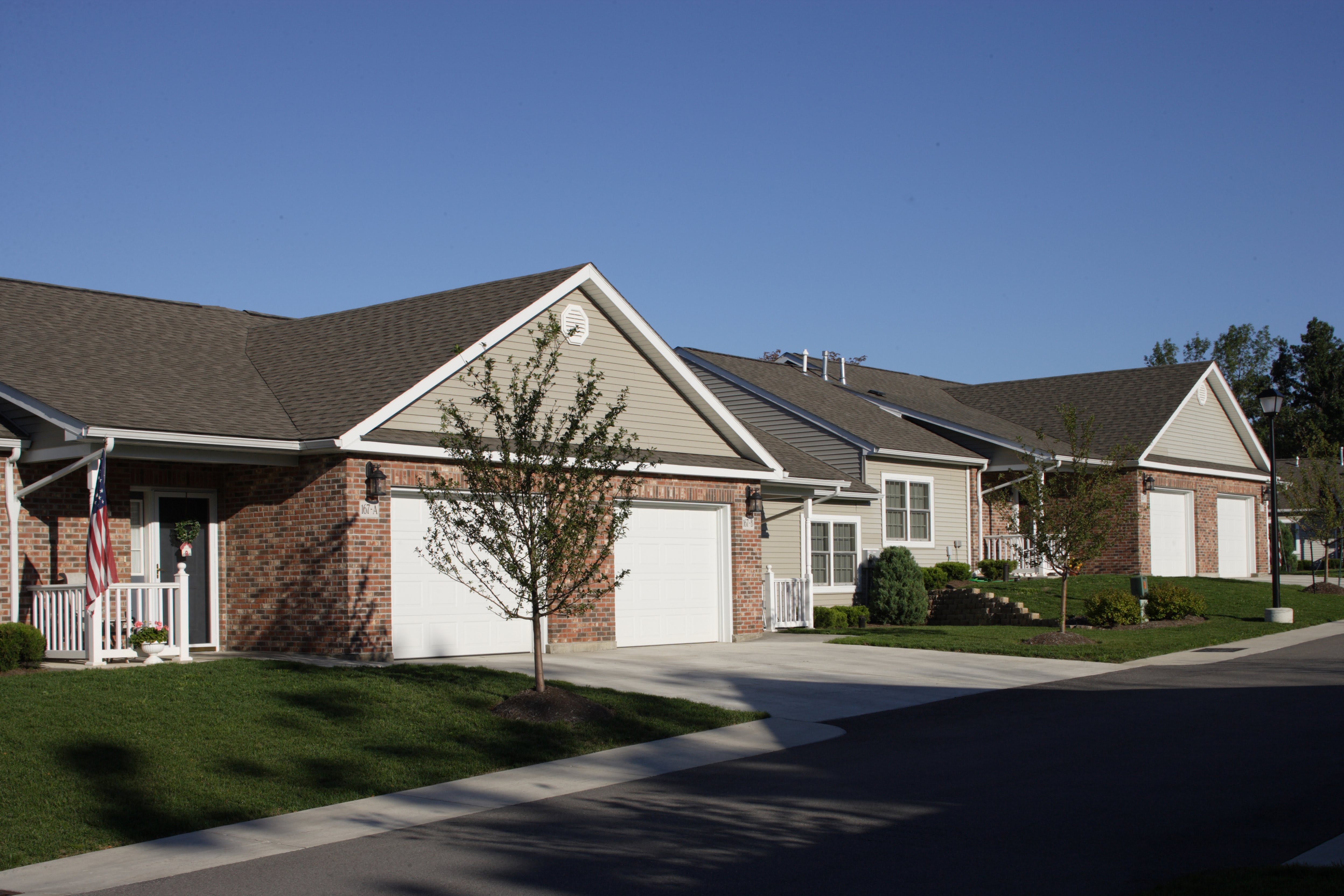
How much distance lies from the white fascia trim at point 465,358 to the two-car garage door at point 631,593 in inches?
49.9

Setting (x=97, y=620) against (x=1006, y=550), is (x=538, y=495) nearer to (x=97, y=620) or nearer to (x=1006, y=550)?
(x=97, y=620)

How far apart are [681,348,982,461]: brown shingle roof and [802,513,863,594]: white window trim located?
6.43 ft

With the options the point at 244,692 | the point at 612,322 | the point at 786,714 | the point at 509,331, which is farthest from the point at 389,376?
the point at 786,714

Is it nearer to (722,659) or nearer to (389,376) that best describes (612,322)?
(389,376)

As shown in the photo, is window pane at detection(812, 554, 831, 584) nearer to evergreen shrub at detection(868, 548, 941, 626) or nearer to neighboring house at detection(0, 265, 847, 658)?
evergreen shrub at detection(868, 548, 941, 626)

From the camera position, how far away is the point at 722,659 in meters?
18.2

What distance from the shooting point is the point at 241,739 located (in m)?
11.1

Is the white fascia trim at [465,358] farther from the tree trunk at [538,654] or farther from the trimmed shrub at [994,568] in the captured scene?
the trimmed shrub at [994,568]

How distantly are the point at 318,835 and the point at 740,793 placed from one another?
3.18 metres

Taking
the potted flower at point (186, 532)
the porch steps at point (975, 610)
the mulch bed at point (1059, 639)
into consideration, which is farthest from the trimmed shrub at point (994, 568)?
the potted flower at point (186, 532)

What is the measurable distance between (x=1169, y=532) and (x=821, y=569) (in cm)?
1356

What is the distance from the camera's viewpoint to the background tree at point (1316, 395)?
2864 inches

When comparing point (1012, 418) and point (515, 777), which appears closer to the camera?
point (515, 777)

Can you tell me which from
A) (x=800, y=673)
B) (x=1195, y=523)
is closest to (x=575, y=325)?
(x=800, y=673)
